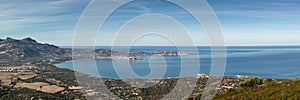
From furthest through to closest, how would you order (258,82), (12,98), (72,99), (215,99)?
(12,98) < (72,99) < (258,82) < (215,99)

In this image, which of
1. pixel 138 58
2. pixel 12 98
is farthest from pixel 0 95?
pixel 138 58

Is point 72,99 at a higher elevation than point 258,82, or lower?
lower

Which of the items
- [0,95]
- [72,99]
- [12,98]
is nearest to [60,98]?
[72,99]

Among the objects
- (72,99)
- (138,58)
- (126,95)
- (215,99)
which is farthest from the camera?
(138,58)

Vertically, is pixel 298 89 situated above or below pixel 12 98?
above

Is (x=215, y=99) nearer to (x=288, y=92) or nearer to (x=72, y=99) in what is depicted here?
(x=288, y=92)

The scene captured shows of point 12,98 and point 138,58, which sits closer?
point 12,98

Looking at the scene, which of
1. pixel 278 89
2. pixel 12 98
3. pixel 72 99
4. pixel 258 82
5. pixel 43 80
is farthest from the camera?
pixel 43 80

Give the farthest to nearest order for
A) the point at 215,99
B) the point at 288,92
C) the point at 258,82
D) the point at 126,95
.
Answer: the point at 126,95, the point at 258,82, the point at 215,99, the point at 288,92

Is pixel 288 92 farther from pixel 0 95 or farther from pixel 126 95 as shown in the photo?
pixel 0 95
